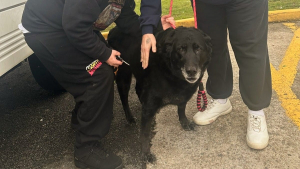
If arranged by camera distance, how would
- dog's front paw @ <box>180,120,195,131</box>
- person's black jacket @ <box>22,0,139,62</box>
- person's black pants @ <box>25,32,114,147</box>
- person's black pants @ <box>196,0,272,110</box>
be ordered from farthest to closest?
1. dog's front paw @ <box>180,120,195,131</box>
2. person's black pants @ <box>196,0,272,110</box>
3. person's black pants @ <box>25,32,114,147</box>
4. person's black jacket @ <box>22,0,139,62</box>

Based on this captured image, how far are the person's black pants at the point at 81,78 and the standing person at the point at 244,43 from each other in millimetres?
432

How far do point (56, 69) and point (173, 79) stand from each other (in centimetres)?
92

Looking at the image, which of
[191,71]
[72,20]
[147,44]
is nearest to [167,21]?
[147,44]

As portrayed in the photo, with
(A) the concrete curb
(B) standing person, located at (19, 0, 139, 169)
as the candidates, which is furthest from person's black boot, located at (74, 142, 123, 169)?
(A) the concrete curb

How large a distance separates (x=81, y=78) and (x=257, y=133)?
1.55 meters

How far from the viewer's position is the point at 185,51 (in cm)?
198

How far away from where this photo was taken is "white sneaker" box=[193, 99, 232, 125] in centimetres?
257

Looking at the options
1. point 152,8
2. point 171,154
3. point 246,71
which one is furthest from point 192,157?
point 152,8

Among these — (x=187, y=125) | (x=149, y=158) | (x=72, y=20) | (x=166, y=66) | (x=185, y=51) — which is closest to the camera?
(x=72, y=20)

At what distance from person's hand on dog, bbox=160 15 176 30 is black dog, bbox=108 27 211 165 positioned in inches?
6.0

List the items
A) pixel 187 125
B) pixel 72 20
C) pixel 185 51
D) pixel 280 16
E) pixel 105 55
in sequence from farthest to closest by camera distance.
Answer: pixel 280 16
pixel 187 125
pixel 185 51
pixel 105 55
pixel 72 20

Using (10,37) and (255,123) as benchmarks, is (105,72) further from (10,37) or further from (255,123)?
(255,123)

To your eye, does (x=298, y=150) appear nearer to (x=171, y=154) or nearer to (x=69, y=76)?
(x=171, y=154)

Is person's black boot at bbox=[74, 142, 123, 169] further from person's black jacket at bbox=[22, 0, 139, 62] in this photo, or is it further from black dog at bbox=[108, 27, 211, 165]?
person's black jacket at bbox=[22, 0, 139, 62]
